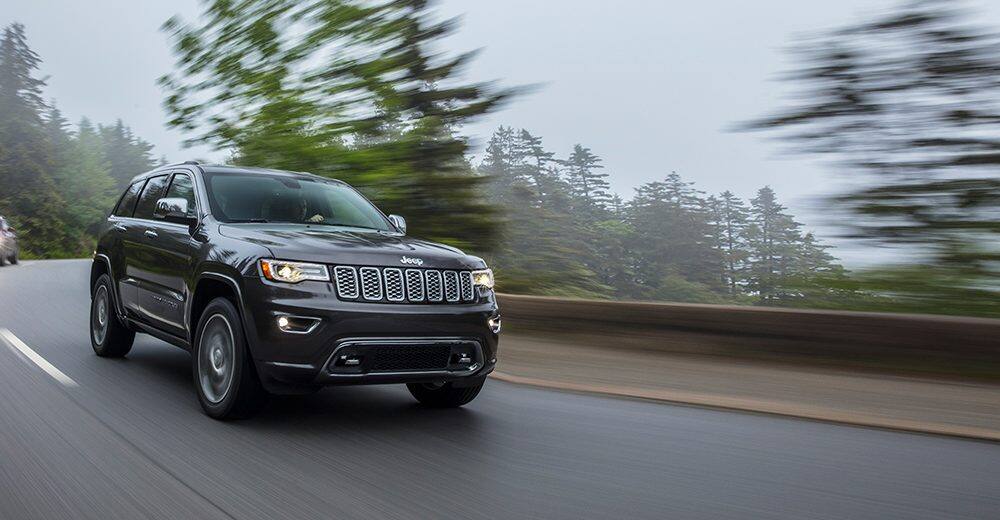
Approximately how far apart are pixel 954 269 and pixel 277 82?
39.0 feet

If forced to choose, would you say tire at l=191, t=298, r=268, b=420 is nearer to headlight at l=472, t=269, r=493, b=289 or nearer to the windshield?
the windshield

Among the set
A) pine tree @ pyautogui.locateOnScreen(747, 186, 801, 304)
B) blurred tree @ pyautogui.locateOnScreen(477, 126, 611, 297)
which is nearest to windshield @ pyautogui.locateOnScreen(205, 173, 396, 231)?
pine tree @ pyautogui.locateOnScreen(747, 186, 801, 304)

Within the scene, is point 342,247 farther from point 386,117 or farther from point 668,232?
point 668,232

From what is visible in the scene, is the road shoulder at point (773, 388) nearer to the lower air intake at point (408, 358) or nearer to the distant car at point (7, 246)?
the lower air intake at point (408, 358)

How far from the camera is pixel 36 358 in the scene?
8.63m

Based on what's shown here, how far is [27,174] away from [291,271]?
83.6 metres

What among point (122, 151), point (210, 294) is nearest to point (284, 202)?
point (210, 294)

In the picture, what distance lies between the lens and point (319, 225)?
6.98m

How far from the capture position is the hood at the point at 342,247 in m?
5.78

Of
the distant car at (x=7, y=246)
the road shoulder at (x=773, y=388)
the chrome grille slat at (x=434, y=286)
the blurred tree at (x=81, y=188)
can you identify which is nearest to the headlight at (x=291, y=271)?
the chrome grille slat at (x=434, y=286)

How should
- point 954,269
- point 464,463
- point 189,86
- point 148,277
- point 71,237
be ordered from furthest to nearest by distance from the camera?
point 71,237 → point 189,86 → point 954,269 → point 148,277 → point 464,463

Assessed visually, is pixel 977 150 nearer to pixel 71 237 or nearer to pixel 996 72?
pixel 996 72

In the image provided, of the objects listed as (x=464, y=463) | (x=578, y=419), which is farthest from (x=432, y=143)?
(x=464, y=463)

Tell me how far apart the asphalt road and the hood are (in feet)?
3.57
